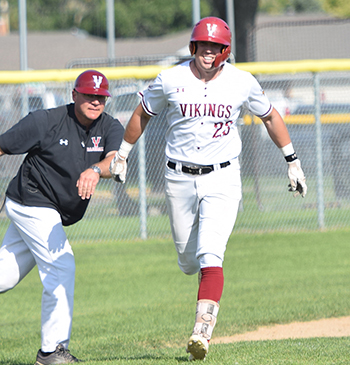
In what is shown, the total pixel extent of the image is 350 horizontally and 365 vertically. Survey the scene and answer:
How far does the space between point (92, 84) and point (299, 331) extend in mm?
3128

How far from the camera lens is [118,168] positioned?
4918mm

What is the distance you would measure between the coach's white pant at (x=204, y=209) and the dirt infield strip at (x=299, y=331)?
1.54 m

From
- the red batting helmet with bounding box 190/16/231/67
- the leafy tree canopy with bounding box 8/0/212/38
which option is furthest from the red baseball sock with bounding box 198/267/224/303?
the leafy tree canopy with bounding box 8/0/212/38

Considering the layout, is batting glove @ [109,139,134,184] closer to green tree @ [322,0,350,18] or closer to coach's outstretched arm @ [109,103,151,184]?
coach's outstretched arm @ [109,103,151,184]

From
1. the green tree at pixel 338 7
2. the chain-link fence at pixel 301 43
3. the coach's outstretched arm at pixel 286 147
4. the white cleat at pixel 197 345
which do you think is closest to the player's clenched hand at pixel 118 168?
the coach's outstretched arm at pixel 286 147

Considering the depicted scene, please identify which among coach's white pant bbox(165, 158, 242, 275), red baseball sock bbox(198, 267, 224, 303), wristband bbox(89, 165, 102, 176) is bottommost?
red baseball sock bbox(198, 267, 224, 303)

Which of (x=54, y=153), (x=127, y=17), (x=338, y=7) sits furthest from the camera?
(x=127, y=17)

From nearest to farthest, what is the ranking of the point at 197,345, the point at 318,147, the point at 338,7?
the point at 197,345
the point at 318,147
the point at 338,7

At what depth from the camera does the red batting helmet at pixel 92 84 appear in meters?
5.10

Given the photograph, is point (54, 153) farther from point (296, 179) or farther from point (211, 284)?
point (296, 179)

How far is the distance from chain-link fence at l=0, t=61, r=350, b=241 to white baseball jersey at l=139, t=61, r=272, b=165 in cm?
614

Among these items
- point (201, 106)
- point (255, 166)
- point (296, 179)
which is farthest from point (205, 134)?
point (255, 166)

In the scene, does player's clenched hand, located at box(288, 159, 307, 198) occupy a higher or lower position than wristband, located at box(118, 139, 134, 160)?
lower

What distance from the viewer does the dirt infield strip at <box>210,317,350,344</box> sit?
6250 mm
